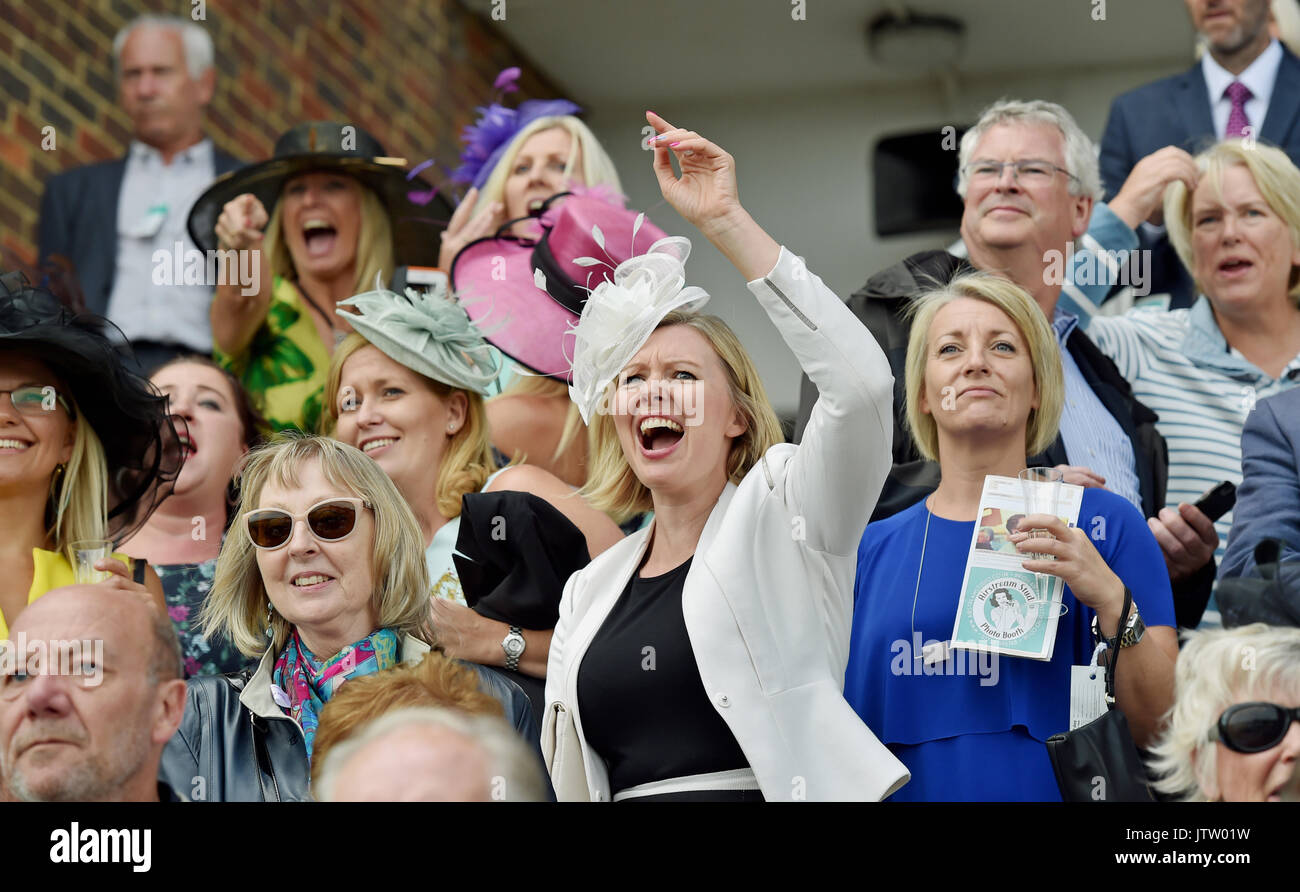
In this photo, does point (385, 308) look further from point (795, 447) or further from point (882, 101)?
point (882, 101)

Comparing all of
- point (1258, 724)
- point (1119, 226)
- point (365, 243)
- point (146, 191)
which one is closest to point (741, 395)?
point (1258, 724)

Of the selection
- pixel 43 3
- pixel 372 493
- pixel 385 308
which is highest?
pixel 43 3

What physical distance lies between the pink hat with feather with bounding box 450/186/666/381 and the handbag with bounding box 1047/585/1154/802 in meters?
1.43

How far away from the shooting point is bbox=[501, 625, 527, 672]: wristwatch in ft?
12.7

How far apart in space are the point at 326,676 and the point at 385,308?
46.1 inches

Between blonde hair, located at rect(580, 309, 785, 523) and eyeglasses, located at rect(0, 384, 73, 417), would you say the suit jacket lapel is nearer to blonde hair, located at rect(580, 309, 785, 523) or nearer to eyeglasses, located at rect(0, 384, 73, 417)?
blonde hair, located at rect(580, 309, 785, 523)

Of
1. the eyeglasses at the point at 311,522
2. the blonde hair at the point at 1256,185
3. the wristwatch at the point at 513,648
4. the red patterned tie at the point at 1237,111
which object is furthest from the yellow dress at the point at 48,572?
the red patterned tie at the point at 1237,111

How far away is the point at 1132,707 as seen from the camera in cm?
334

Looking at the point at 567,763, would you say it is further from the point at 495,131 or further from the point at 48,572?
the point at 495,131

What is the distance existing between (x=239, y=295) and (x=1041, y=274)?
2.10 metres

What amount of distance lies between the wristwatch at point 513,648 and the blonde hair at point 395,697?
23.5 inches

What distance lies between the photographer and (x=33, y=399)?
400 centimetres

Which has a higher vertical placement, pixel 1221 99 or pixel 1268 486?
pixel 1221 99
